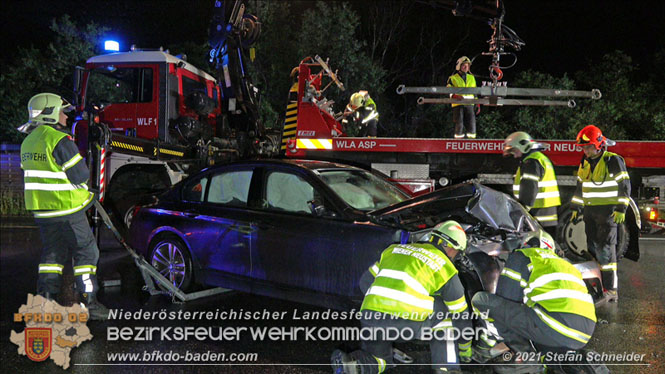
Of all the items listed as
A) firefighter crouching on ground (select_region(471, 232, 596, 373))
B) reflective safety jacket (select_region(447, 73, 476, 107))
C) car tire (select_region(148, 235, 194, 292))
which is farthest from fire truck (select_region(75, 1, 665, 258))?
firefighter crouching on ground (select_region(471, 232, 596, 373))

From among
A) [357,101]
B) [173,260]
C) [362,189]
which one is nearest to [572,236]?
[362,189]

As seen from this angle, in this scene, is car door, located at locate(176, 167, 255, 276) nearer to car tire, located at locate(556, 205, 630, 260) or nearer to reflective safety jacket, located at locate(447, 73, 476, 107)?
car tire, located at locate(556, 205, 630, 260)

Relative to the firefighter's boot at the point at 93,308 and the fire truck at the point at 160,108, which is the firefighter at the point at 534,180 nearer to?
the firefighter's boot at the point at 93,308

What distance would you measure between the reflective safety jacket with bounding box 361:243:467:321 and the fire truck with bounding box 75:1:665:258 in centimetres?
454

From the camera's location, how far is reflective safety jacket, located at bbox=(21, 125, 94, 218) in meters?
4.80

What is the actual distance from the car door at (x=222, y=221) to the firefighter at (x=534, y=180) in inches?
107

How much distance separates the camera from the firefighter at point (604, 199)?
5.96m

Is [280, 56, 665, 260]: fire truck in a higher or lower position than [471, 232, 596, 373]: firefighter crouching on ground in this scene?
higher

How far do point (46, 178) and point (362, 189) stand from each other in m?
2.79

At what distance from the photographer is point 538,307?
3.33 metres

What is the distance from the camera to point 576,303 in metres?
3.23

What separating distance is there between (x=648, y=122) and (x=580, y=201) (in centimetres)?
1043

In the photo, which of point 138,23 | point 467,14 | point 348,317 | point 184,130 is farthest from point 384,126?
point 348,317

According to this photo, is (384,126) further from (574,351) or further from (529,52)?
→ (574,351)
